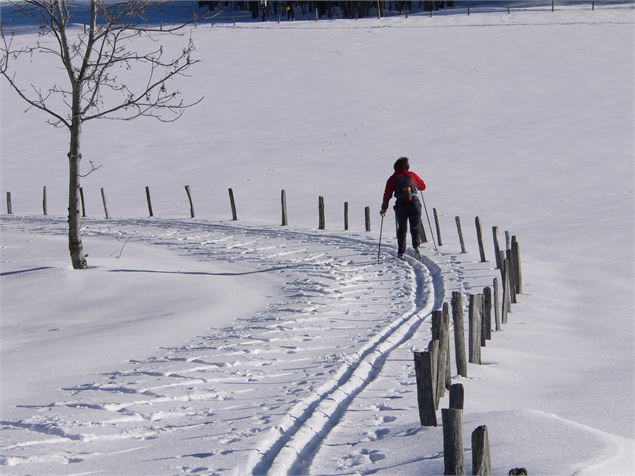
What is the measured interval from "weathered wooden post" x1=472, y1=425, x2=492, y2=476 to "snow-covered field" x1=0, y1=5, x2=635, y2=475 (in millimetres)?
356

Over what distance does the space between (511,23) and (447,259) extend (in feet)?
156

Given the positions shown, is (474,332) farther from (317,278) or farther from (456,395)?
(317,278)

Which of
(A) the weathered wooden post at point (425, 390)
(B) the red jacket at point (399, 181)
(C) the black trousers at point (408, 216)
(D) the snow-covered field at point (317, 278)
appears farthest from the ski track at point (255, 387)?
(B) the red jacket at point (399, 181)

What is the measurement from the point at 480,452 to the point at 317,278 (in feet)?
34.6

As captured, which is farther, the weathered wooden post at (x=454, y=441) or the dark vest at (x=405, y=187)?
the dark vest at (x=405, y=187)

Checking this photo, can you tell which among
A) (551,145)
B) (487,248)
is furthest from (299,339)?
(551,145)

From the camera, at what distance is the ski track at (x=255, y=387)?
6285 millimetres

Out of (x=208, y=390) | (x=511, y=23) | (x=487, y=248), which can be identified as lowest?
(x=487, y=248)

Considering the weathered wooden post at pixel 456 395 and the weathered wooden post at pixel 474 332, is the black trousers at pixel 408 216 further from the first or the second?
the weathered wooden post at pixel 456 395

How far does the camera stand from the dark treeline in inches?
3381

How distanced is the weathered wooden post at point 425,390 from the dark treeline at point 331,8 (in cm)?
7572

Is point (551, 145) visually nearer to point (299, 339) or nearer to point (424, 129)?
point (424, 129)

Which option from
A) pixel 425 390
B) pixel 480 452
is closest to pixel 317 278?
pixel 425 390

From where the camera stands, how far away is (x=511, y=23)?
62.2 meters
